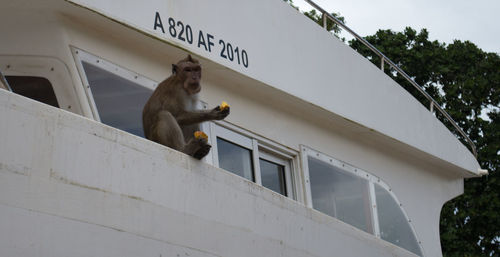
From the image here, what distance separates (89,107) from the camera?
7484 mm

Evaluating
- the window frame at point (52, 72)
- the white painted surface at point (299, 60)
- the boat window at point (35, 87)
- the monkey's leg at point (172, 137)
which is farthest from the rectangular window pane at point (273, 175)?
the window frame at point (52, 72)

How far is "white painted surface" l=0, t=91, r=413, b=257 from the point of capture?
5.49 m

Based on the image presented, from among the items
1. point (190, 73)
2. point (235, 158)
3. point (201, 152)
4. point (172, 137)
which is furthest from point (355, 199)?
point (201, 152)

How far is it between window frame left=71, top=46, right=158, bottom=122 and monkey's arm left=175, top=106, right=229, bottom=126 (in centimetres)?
67

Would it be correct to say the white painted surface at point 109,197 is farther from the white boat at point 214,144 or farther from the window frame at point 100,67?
the window frame at point 100,67

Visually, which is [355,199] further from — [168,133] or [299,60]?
[168,133]

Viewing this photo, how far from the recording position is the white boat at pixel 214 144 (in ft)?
19.0

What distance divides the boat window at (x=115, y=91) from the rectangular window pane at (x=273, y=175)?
212 cm

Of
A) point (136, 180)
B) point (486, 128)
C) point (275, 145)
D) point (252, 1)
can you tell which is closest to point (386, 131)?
point (275, 145)

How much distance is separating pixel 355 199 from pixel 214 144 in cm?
310

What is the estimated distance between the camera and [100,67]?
7.94 meters

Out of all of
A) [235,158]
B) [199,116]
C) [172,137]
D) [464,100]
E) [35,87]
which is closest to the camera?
[172,137]

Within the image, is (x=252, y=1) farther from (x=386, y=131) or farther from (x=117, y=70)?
(x=386, y=131)

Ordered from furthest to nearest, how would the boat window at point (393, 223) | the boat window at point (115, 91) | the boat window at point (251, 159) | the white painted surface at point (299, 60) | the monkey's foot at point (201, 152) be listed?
1. the boat window at point (393, 223)
2. the boat window at point (251, 159)
3. the white painted surface at point (299, 60)
4. the boat window at point (115, 91)
5. the monkey's foot at point (201, 152)
